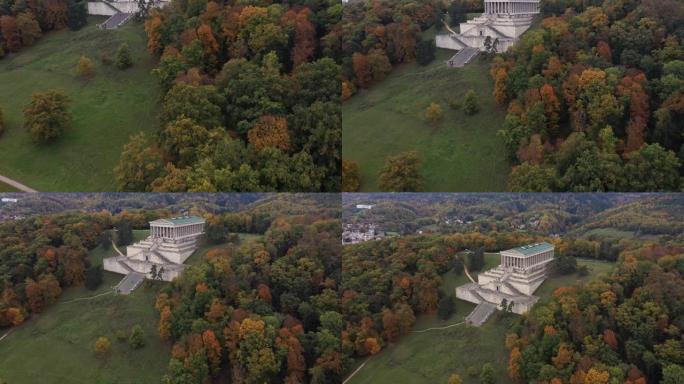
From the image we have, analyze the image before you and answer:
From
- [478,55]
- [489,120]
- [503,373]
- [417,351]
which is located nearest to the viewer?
[503,373]

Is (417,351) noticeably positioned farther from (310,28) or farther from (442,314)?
(310,28)

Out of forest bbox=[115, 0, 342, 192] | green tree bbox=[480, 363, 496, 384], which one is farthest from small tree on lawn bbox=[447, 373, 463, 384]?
forest bbox=[115, 0, 342, 192]

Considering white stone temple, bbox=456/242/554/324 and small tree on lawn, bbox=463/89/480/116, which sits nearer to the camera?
white stone temple, bbox=456/242/554/324

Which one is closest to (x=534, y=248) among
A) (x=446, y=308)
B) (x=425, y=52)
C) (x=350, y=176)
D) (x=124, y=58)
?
(x=446, y=308)

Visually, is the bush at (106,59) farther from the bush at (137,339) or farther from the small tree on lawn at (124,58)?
the bush at (137,339)

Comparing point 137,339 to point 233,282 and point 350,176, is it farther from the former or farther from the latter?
point 350,176

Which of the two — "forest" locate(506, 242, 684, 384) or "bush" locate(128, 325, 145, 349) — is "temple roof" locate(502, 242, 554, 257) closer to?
"forest" locate(506, 242, 684, 384)

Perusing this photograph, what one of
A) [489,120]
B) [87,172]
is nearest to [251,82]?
[87,172]

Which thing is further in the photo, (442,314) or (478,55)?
(478,55)
